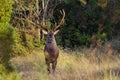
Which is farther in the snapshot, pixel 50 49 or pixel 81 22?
pixel 81 22

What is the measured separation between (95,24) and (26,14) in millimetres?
4144

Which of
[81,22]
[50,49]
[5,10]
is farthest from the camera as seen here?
[81,22]

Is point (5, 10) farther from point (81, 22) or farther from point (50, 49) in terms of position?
point (81, 22)

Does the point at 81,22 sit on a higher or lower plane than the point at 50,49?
lower

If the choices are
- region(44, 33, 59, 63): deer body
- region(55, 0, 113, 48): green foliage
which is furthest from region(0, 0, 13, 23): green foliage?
region(55, 0, 113, 48): green foliage

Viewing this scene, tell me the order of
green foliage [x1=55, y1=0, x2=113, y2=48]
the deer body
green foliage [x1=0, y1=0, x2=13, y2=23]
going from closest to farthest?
the deer body < green foliage [x1=0, y1=0, x2=13, y2=23] < green foliage [x1=55, y1=0, x2=113, y2=48]

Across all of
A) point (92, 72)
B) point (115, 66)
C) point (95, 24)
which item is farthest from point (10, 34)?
point (95, 24)

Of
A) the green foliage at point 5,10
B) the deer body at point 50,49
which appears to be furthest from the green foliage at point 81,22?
the deer body at point 50,49

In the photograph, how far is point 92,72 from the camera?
10.8 m

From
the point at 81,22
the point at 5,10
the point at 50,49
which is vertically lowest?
the point at 81,22

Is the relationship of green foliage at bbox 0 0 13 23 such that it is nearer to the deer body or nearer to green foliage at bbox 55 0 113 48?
the deer body

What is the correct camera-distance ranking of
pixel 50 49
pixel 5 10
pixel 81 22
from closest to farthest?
pixel 50 49, pixel 5 10, pixel 81 22

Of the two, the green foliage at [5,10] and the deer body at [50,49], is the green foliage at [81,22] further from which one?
the deer body at [50,49]

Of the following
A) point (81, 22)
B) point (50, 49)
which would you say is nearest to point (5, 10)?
point (50, 49)
